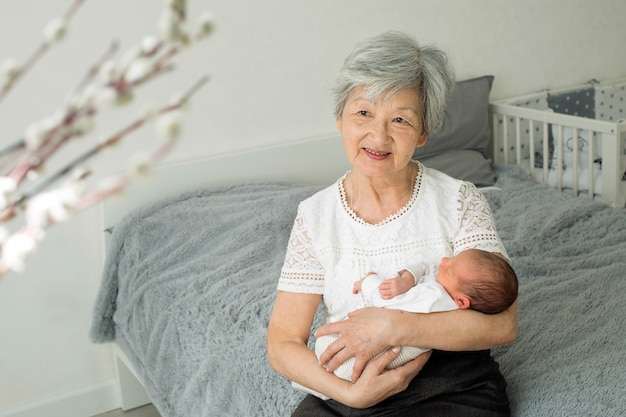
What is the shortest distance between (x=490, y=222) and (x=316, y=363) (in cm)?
44

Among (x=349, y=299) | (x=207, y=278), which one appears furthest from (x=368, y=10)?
(x=349, y=299)

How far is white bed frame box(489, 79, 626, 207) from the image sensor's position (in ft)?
9.20

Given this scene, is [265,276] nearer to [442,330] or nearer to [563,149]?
[442,330]

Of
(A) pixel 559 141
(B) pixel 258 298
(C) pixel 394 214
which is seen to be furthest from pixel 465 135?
(C) pixel 394 214

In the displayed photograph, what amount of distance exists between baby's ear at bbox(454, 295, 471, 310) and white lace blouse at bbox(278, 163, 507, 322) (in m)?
0.13

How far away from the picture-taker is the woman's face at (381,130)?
162 cm

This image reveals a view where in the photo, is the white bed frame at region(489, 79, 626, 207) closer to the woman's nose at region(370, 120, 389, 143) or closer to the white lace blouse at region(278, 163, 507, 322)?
the white lace blouse at region(278, 163, 507, 322)

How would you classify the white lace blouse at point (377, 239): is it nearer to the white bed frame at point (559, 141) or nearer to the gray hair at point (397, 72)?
the gray hair at point (397, 72)

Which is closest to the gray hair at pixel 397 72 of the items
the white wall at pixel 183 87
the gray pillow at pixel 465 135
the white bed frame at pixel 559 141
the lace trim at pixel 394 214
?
the lace trim at pixel 394 214

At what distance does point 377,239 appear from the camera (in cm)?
166

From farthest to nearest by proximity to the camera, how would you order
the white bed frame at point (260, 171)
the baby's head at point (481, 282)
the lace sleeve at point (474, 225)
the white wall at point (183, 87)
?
the white bed frame at point (260, 171) < the white wall at point (183, 87) < the lace sleeve at point (474, 225) < the baby's head at point (481, 282)

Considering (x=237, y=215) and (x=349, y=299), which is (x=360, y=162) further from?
(x=237, y=215)

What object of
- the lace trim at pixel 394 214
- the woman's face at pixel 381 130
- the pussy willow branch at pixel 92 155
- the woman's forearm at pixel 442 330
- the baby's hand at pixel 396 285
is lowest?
the woman's forearm at pixel 442 330

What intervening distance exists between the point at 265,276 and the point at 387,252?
770 millimetres
